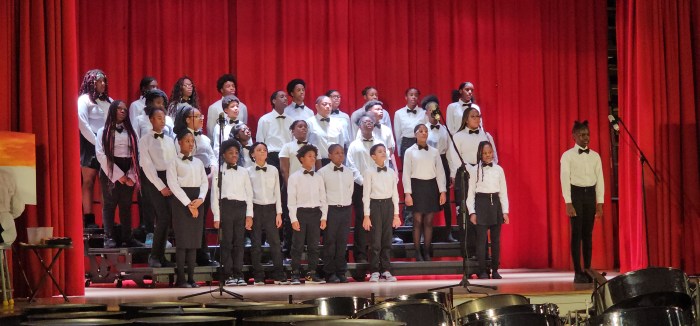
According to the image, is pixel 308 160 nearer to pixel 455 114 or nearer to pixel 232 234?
pixel 232 234

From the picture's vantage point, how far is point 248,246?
10.1m

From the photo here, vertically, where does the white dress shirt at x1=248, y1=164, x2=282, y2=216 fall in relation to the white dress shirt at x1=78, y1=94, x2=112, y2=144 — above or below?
below

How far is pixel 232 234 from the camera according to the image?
9.37m

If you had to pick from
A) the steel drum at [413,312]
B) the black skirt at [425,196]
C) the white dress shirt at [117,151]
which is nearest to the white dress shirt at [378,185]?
the black skirt at [425,196]

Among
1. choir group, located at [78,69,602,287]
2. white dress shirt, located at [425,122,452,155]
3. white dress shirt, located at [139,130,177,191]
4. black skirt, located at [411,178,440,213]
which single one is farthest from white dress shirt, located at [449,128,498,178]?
white dress shirt, located at [139,130,177,191]

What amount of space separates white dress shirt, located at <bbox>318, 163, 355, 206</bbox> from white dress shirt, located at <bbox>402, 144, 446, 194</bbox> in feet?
2.49

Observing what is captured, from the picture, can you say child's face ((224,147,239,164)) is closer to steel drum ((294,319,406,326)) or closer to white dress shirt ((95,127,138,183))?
white dress shirt ((95,127,138,183))

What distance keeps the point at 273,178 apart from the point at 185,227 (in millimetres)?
1019

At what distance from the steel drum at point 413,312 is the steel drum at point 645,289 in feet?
4.07

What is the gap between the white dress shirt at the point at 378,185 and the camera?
9.97 metres

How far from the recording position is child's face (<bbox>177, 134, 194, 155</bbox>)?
9086 millimetres

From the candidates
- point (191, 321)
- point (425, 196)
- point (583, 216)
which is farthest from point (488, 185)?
point (191, 321)

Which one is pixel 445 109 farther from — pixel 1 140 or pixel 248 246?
pixel 1 140

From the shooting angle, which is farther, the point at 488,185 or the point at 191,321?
the point at 488,185
